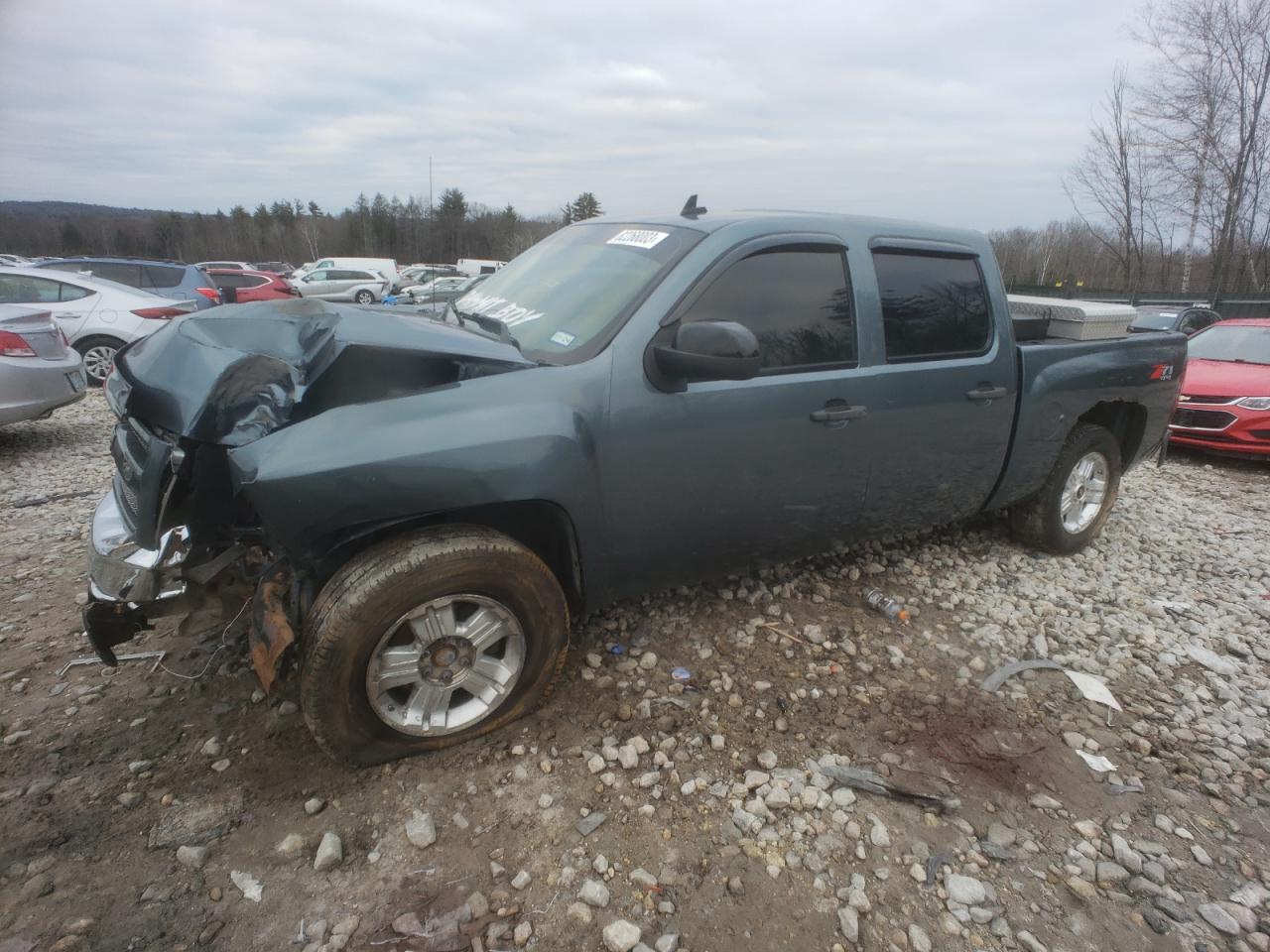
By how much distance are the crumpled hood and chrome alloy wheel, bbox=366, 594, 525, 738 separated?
0.76 meters

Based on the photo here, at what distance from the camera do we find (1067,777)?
2576 millimetres

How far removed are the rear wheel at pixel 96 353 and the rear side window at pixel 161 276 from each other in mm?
2495

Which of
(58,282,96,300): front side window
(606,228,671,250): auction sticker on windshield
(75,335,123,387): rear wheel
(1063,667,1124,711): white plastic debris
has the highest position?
(606,228,671,250): auction sticker on windshield

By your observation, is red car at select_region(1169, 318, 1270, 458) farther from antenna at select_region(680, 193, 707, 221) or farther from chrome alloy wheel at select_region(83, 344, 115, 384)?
chrome alloy wheel at select_region(83, 344, 115, 384)

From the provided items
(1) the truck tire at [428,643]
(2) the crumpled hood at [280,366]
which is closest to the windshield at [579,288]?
(2) the crumpled hood at [280,366]

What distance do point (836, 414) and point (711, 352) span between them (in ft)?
2.74

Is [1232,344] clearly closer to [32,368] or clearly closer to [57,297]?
[32,368]

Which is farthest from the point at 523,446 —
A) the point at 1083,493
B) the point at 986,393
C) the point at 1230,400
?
the point at 1230,400

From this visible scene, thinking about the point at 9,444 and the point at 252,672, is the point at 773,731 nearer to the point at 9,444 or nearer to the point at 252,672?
the point at 252,672

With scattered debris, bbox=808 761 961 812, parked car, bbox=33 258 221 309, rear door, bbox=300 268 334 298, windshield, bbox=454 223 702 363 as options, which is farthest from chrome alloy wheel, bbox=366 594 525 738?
rear door, bbox=300 268 334 298

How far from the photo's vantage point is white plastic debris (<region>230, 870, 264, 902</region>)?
199 cm

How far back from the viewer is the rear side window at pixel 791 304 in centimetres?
281

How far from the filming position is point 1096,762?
2658 millimetres

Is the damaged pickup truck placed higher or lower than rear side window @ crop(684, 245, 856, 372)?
lower
